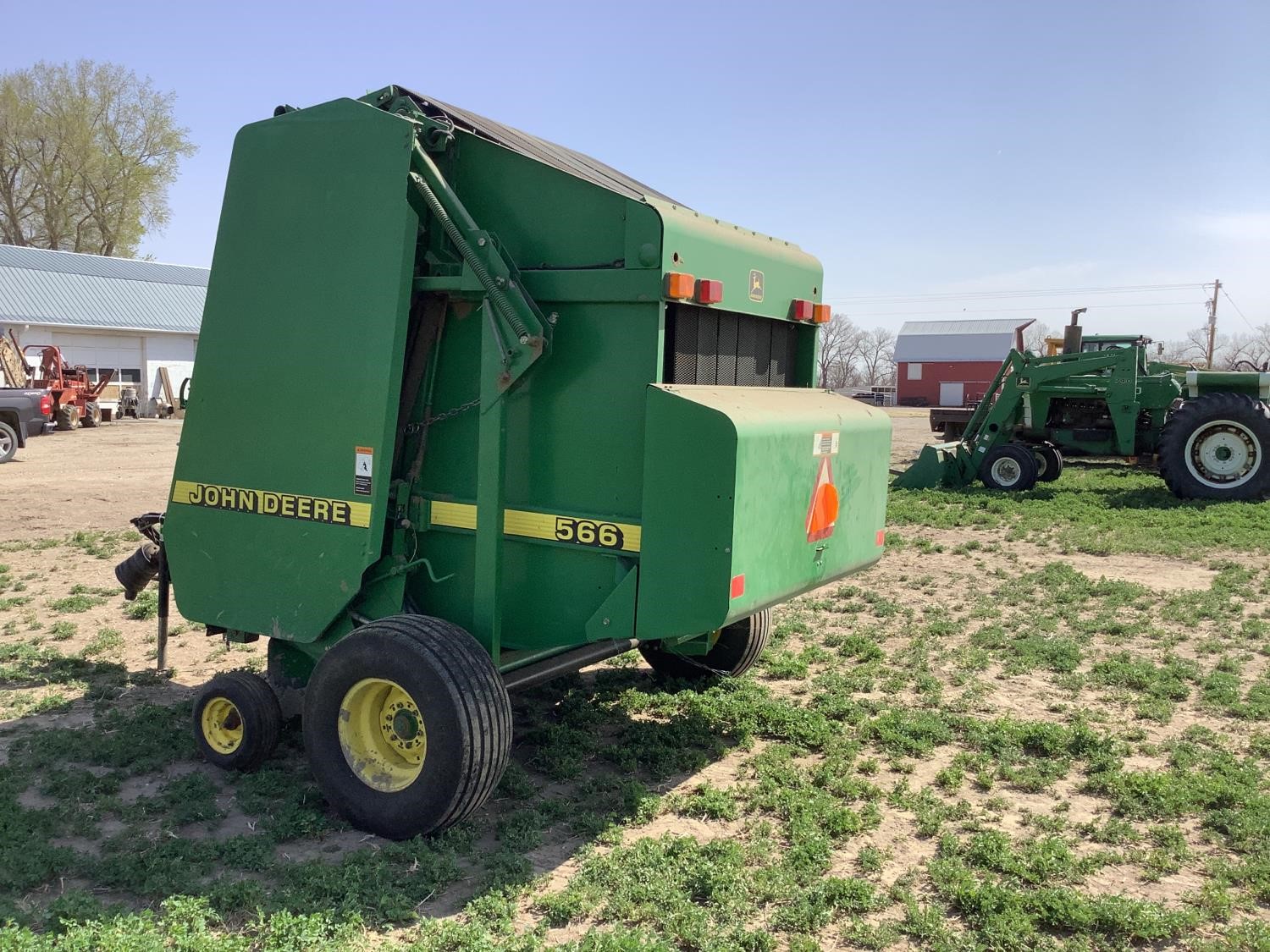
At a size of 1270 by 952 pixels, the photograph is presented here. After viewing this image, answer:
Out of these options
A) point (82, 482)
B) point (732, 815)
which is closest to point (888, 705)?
point (732, 815)

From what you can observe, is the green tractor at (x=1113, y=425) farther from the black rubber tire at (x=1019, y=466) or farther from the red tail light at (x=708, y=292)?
the red tail light at (x=708, y=292)

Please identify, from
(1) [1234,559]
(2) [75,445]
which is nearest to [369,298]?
(1) [1234,559]

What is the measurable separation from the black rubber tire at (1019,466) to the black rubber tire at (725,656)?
32.4 ft

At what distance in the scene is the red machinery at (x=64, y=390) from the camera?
26000 mm

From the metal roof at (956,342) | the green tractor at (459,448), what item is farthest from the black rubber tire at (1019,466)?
the metal roof at (956,342)

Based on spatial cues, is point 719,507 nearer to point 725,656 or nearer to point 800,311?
point 800,311

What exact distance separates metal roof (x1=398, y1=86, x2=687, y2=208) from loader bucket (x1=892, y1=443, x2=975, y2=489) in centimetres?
1091

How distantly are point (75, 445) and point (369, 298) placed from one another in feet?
69.6

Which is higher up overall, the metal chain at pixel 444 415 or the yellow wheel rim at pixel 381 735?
the metal chain at pixel 444 415

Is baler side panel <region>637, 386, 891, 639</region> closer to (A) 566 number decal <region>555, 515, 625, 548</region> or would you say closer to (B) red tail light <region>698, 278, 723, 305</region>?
(A) 566 number decal <region>555, 515, 625, 548</region>

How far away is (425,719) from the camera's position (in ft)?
13.1

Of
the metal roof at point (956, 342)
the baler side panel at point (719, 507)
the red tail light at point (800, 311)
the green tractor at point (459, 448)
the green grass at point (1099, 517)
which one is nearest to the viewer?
the baler side panel at point (719, 507)

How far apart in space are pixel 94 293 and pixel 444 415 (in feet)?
114

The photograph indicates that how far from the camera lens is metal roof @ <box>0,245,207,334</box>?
32000 millimetres
